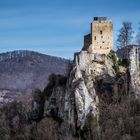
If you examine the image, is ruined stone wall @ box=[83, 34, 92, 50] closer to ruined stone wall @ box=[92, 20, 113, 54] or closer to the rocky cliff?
ruined stone wall @ box=[92, 20, 113, 54]

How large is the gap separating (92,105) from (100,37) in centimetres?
901

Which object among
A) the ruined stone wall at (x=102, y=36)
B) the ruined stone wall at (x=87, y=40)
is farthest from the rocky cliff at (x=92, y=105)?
the ruined stone wall at (x=87, y=40)

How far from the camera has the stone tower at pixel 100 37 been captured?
80.7 m

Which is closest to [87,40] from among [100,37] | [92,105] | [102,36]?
[100,37]

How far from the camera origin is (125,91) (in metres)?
80.1

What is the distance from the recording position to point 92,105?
3103 inches

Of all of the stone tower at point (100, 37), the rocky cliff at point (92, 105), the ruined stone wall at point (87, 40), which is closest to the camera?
the rocky cliff at point (92, 105)

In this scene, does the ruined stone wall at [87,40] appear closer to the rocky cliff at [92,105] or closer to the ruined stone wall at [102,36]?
the ruined stone wall at [102,36]

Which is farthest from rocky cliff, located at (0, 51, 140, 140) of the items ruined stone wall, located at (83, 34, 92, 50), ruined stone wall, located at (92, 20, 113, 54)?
ruined stone wall, located at (83, 34, 92, 50)

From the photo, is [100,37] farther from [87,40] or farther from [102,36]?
[87,40]

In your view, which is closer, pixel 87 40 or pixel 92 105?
pixel 92 105

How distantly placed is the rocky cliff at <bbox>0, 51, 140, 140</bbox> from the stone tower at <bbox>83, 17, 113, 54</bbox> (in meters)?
1.06

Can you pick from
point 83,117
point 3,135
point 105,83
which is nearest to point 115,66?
point 105,83

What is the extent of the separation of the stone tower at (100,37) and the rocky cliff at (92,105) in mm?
1060
